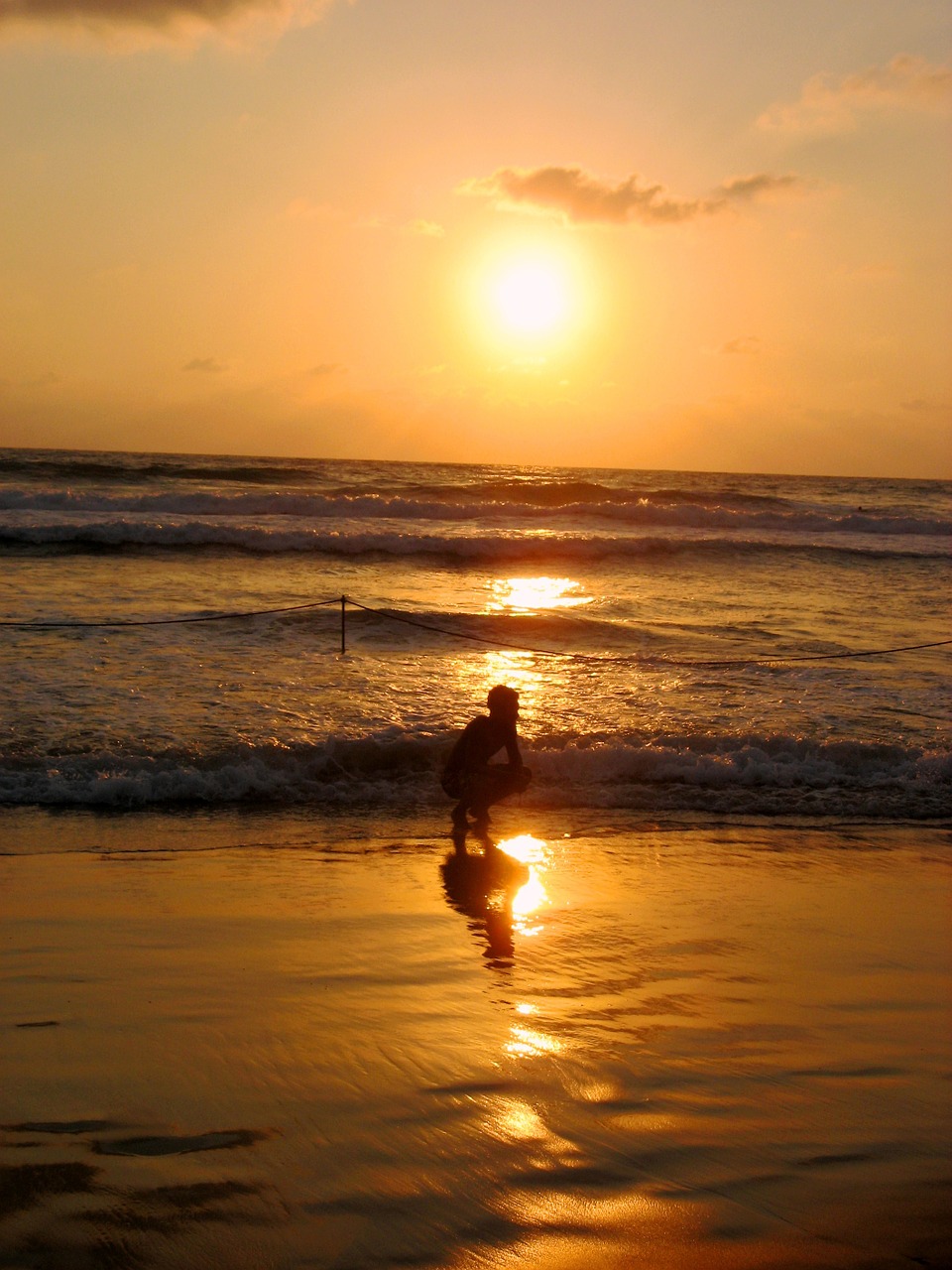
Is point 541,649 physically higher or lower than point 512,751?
higher

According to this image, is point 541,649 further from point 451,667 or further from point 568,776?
point 568,776

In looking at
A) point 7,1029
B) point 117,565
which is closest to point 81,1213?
point 7,1029

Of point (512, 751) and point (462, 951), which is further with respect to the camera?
point (512, 751)

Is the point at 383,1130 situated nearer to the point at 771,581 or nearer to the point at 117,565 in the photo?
the point at 117,565

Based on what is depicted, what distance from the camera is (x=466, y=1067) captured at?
12.4ft

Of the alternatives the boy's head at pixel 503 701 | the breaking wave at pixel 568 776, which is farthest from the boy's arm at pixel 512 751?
the breaking wave at pixel 568 776

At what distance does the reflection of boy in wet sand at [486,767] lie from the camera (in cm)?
730

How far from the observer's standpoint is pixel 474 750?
24.1 feet

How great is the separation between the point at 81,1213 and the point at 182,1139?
427mm

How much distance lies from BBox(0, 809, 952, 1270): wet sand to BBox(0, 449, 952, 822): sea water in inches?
Answer: 84.4

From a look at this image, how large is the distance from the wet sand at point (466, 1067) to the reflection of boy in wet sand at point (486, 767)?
1.02 m

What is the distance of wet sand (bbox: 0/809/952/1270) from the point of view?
9.52 feet

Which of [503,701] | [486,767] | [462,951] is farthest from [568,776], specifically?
[462,951]

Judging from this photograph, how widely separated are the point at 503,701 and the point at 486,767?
18.4 inches
